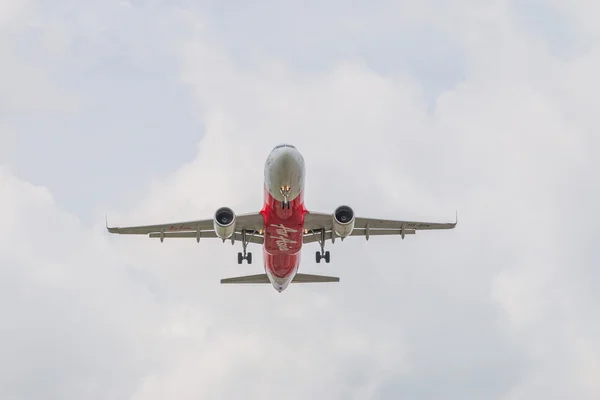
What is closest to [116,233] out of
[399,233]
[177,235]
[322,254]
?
[177,235]

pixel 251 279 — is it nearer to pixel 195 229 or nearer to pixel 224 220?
pixel 195 229

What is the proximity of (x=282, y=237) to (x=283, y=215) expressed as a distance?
1.96m

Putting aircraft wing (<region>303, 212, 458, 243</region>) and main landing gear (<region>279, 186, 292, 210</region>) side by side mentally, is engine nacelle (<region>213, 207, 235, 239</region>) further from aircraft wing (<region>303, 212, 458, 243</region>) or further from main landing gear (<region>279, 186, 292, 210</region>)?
aircraft wing (<region>303, 212, 458, 243</region>)

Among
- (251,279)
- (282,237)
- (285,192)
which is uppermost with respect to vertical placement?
(285,192)

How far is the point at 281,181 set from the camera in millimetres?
45781

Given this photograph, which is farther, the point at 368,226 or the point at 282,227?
the point at 368,226

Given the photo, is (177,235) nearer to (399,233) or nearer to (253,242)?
(253,242)

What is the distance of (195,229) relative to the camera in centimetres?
5538

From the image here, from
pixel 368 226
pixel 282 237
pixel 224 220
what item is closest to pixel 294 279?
pixel 368 226

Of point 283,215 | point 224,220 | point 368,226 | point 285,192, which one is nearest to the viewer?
point 285,192

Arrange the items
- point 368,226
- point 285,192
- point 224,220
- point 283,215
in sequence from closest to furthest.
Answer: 1. point 285,192
2. point 283,215
3. point 224,220
4. point 368,226

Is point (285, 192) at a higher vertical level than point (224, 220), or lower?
higher

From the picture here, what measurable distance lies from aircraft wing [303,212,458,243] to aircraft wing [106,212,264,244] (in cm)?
276

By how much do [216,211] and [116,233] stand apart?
8212 mm
